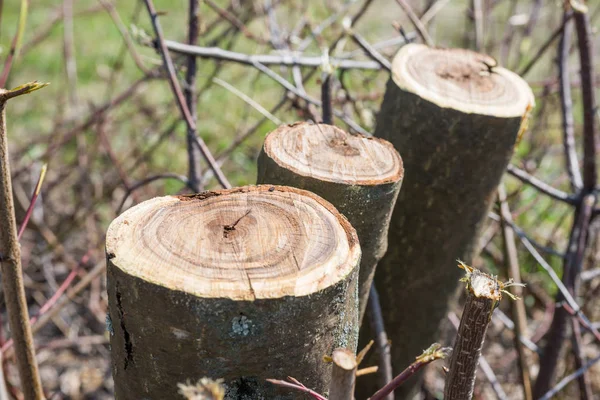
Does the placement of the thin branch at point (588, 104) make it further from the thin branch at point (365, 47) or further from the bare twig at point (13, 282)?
the bare twig at point (13, 282)

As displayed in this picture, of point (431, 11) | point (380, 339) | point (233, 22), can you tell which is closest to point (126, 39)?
point (233, 22)

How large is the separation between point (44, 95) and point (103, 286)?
93.4 inches

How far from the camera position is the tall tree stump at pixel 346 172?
4.20ft

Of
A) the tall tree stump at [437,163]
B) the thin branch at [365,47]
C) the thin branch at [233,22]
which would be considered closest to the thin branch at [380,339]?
the tall tree stump at [437,163]

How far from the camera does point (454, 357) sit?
999mm

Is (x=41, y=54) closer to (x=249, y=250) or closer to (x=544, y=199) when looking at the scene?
(x=544, y=199)

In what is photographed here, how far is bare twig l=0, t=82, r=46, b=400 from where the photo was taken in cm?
111

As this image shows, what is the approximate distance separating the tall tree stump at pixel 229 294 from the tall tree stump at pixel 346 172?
0.52 ft

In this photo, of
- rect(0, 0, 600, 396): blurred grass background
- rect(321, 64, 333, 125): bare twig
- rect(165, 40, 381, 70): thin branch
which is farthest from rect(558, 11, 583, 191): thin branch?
rect(321, 64, 333, 125): bare twig

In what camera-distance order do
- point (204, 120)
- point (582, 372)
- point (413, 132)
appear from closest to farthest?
point (413, 132) < point (582, 372) < point (204, 120)

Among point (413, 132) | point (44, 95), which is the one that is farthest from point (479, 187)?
point (44, 95)

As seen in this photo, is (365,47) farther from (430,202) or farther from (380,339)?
(380,339)

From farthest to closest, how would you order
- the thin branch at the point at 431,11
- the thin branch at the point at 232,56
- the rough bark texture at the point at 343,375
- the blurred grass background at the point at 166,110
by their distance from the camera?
the blurred grass background at the point at 166,110, the thin branch at the point at 431,11, the thin branch at the point at 232,56, the rough bark texture at the point at 343,375

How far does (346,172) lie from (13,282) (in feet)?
2.34
